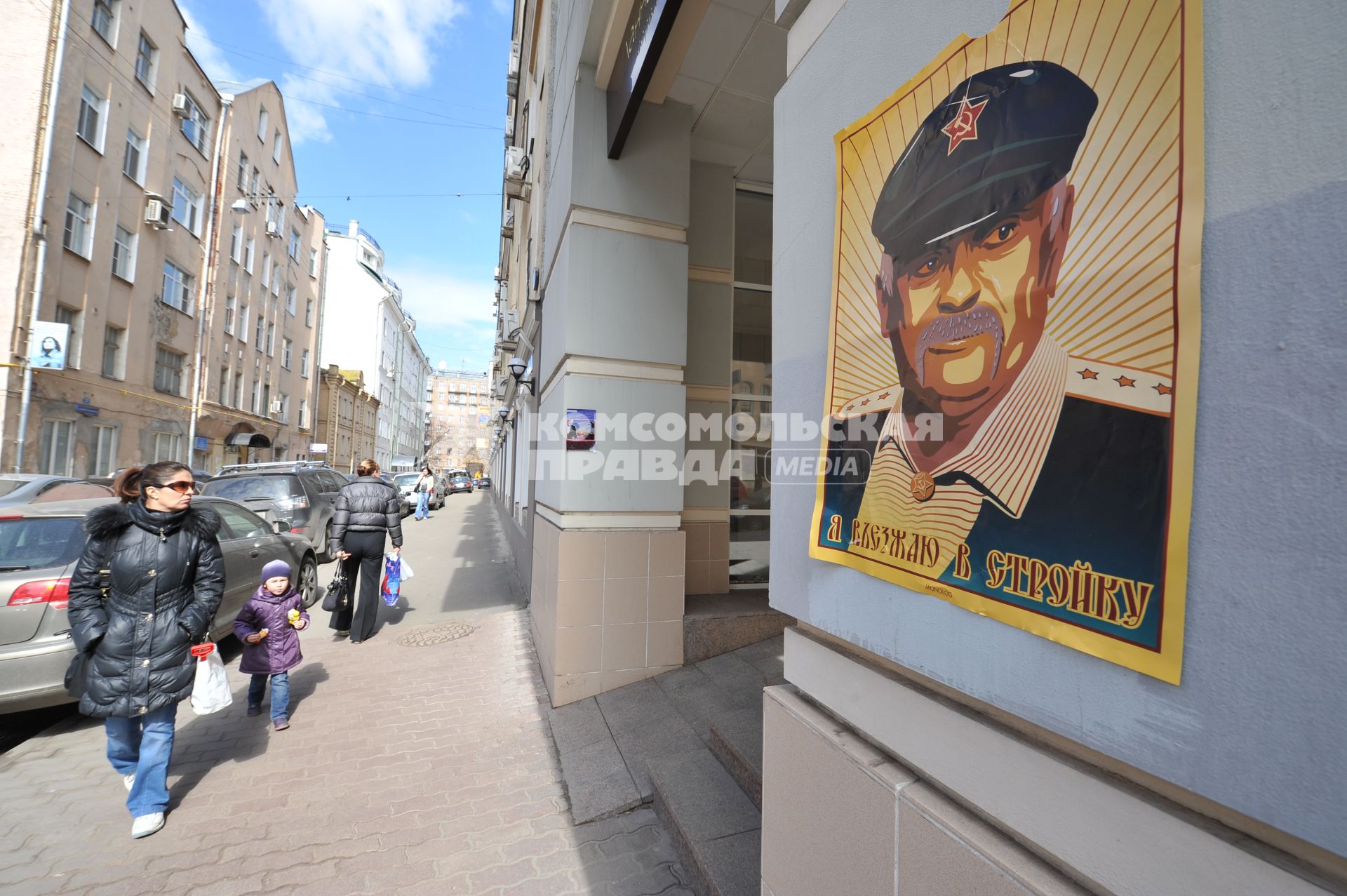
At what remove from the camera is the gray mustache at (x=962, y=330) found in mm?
1130

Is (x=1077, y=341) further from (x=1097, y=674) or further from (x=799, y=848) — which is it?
(x=799, y=848)

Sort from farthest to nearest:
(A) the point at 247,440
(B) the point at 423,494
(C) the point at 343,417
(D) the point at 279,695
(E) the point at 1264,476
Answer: (C) the point at 343,417 → (A) the point at 247,440 → (B) the point at 423,494 → (D) the point at 279,695 → (E) the point at 1264,476

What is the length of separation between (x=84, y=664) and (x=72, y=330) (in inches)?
715

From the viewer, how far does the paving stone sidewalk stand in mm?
2717

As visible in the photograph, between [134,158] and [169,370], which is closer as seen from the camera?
[134,158]

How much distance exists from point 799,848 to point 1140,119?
1.92m

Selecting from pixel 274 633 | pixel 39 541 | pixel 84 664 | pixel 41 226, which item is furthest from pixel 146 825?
pixel 41 226

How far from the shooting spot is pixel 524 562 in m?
8.06

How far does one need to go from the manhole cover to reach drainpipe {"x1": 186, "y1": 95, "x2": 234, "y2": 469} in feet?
62.9

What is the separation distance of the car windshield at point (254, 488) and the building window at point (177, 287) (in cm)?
1422

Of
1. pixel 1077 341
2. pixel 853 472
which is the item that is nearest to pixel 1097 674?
pixel 1077 341

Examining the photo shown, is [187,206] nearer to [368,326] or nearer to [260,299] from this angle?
[260,299]

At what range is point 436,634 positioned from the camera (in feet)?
21.7

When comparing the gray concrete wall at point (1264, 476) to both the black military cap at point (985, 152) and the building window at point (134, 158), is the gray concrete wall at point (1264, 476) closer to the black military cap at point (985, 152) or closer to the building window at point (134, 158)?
the black military cap at point (985, 152)
